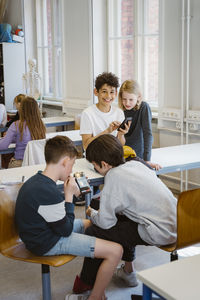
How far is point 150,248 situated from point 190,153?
35.5 inches

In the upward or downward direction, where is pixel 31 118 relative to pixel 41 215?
upward

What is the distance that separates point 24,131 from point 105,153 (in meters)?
2.01

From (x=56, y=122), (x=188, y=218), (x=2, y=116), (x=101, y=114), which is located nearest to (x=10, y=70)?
(x=2, y=116)

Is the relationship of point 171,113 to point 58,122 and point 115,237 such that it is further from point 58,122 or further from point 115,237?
point 115,237

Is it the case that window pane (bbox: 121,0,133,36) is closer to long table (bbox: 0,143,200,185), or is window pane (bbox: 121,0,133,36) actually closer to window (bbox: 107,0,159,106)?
window (bbox: 107,0,159,106)

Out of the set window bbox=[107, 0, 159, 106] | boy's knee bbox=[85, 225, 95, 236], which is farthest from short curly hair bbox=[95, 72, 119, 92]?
window bbox=[107, 0, 159, 106]

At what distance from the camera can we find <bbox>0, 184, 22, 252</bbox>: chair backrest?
82.2 inches

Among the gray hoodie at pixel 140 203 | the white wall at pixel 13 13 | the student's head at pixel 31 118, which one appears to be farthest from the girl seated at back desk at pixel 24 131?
the white wall at pixel 13 13

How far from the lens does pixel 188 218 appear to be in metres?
2.03

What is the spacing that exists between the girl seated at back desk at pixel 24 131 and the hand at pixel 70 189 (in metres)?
1.88

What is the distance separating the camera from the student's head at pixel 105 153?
87.5 inches

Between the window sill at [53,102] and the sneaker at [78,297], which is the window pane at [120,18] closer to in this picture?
the window sill at [53,102]

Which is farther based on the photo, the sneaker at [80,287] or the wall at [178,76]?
the wall at [178,76]

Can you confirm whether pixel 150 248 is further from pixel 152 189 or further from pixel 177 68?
pixel 177 68
